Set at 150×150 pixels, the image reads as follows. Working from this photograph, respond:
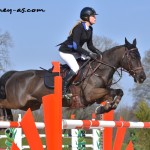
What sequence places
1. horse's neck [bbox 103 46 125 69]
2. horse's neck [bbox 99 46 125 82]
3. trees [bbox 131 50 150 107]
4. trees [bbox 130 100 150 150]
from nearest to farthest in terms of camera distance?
horse's neck [bbox 99 46 125 82] < horse's neck [bbox 103 46 125 69] < trees [bbox 130 100 150 150] < trees [bbox 131 50 150 107]

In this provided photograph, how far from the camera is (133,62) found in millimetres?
7816

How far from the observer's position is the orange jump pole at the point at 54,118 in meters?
4.16

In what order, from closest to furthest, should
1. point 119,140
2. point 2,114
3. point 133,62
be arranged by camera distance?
point 119,140
point 2,114
point 133,62

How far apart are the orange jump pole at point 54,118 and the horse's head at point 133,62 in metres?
3.66

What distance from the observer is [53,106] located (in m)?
4.18

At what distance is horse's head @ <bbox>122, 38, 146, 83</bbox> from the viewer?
302 inches

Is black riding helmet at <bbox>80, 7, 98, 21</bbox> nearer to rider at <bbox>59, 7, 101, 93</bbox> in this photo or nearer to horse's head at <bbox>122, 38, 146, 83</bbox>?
rider at <bbox>59, 7, 101, 93</bbox>

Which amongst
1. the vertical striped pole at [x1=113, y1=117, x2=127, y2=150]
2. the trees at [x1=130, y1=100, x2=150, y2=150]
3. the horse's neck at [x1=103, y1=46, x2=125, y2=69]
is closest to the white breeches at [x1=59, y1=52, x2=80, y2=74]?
the horse's neck at [x1=103, y1=46, x2=125, y2=69]

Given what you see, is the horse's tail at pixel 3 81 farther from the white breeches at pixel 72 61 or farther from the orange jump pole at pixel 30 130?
the orange jump pole at pixel 30 130

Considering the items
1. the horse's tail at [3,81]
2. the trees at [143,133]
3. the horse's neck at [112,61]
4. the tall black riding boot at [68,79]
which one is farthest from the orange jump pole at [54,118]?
the trees at [143,133]

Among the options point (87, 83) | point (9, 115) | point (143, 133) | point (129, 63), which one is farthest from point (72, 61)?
point (143, 133)

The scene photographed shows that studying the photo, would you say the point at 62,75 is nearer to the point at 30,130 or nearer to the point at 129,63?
the point at 129,63

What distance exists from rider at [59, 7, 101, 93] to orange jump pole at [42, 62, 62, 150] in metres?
3.30

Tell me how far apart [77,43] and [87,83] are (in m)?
0.77
